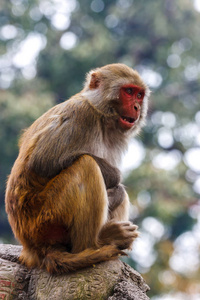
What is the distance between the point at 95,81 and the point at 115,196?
136 centimetres

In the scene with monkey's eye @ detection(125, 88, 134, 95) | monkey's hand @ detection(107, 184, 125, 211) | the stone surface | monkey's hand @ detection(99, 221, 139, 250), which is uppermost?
monkey's eye @ detection(125, 88, 134, 95)

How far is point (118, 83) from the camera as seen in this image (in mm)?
5203

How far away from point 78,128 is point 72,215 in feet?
2.91

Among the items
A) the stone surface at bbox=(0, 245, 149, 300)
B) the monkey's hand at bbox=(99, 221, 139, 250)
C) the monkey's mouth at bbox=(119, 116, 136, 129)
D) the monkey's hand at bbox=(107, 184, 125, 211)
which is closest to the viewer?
the stone surface at bbox=(0, 245, 149, 300)

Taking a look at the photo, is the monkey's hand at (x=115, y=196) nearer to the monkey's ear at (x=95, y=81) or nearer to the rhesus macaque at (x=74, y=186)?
the rhesus macaque at (x=74, y=186)

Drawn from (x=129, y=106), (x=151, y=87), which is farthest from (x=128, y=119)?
(x=151, y=87)

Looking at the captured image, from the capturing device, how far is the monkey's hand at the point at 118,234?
15.2 ft

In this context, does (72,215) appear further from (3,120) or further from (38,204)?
(3,120)

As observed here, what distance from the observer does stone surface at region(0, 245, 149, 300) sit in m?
4.25

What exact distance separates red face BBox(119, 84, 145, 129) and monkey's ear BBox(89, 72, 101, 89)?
0.36 meters

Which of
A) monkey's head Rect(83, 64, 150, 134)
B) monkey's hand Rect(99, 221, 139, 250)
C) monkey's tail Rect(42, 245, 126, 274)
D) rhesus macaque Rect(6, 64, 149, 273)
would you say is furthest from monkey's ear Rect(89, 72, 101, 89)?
monkey's tail Rect(42, 245, 126, 274)

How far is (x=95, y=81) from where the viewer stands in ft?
17.8

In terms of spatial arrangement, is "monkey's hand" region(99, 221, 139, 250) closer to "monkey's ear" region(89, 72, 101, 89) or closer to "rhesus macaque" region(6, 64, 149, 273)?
"rhesus macaque" region(6, 64, 149, 273)

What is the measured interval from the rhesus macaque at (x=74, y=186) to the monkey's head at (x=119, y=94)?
1 cm
